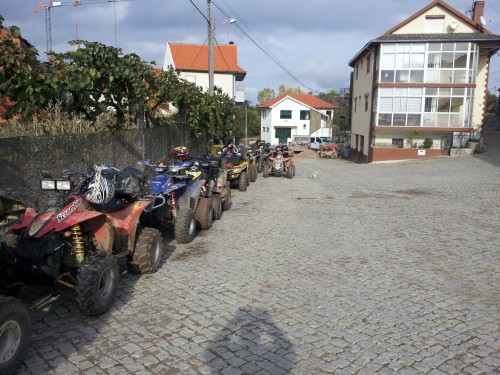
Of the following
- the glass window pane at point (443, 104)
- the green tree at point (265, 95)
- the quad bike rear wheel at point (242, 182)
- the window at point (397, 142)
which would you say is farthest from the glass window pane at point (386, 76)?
the green tree at point (265, 95)

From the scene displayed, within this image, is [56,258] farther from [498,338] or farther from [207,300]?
[498,338]

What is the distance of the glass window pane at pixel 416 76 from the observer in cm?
2533

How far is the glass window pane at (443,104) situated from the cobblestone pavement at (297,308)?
1909cm

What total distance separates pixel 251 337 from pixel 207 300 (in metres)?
0.92

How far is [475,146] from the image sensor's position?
81.5 ft

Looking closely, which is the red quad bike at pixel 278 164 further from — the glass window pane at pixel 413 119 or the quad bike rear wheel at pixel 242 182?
the glass window pane at pixel 413 119

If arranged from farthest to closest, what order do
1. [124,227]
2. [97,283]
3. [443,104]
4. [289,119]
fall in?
[289,119]
[443,104]
[124,227]
[97,283]

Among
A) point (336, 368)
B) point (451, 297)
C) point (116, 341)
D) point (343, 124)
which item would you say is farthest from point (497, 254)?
point (343, 124)

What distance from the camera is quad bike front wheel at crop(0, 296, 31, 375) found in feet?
9.75

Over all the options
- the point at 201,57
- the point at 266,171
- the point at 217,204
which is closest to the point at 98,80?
the point at 217,204

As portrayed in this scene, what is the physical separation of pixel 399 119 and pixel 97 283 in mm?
24943

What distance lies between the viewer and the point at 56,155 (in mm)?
6621

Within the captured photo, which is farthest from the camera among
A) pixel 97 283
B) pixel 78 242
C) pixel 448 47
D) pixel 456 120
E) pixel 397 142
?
pixel 397 142

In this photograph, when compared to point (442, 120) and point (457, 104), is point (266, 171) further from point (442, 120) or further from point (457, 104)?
point (457, 104)
